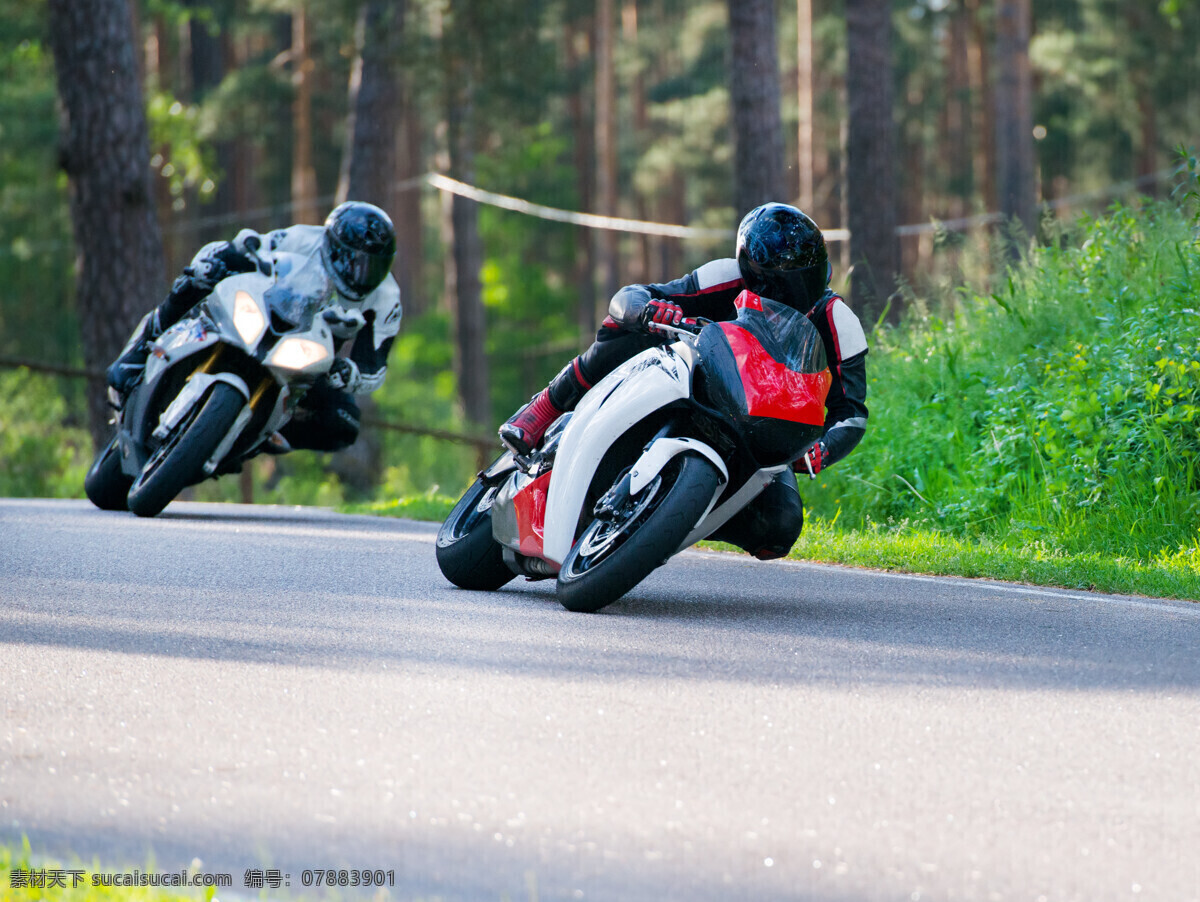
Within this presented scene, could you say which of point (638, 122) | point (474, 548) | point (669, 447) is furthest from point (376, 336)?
point (638, 122)

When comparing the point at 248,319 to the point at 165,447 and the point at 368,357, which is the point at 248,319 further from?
the point at 165,447

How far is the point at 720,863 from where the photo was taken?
10.9 ft

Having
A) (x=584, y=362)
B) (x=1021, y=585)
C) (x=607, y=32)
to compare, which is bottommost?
(x=1021, y=585)

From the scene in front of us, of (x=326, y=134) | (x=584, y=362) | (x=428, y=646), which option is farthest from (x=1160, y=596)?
(x=326, y=134)

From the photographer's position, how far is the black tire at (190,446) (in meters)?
10.1

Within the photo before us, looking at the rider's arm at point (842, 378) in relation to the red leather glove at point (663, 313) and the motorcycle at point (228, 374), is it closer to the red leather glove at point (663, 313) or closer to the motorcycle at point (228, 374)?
the red leather glove at point (663, 313)

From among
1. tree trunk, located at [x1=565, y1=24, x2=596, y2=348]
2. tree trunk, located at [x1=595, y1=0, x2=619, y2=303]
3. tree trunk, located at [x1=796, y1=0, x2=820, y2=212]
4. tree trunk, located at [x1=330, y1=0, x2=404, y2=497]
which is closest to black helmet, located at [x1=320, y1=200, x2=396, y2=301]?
tree trunk, located at [x1=330, y1=0, x2=404, y2=497]

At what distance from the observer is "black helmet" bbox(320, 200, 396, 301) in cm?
1029

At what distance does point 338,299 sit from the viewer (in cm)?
1051

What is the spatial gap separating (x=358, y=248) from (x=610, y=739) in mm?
6437

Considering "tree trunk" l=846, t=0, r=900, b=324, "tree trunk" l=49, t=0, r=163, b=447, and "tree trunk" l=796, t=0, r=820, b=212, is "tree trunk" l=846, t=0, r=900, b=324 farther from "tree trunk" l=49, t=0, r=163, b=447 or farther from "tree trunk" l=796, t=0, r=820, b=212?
"tree trunk" l=796, t=0, r=820, b=212

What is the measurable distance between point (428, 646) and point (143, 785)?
78.4 inches

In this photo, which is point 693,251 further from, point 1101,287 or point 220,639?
point 220,639

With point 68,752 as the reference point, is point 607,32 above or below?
above
